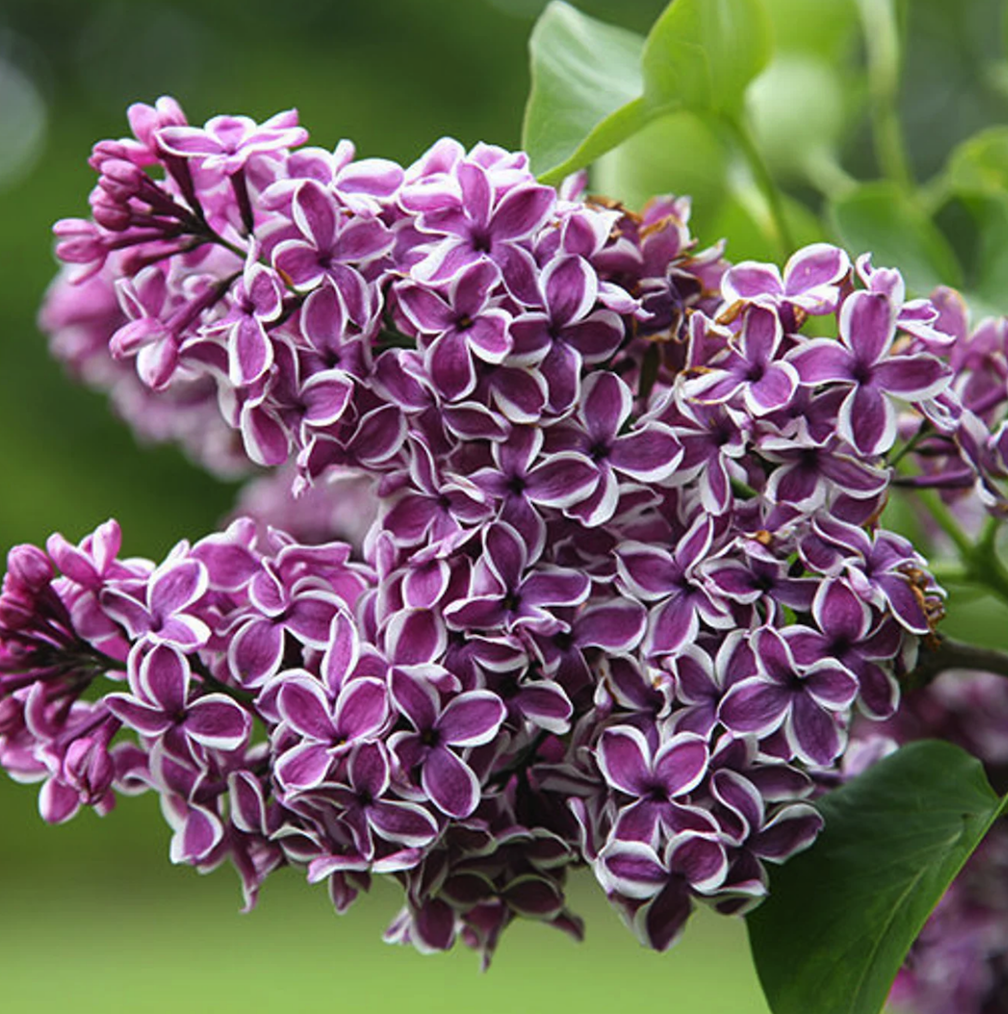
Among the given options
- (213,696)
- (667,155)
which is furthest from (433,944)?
(667,155)

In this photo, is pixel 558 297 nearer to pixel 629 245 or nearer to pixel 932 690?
pixel 629 245

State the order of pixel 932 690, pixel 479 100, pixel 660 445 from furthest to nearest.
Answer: pixel 479 100
pixel 932 690
pixel 660 445

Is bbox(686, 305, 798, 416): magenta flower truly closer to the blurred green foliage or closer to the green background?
the blurred green foliage

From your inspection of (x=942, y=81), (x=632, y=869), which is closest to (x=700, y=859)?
(x=632, y=869)

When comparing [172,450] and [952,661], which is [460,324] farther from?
[172,450]

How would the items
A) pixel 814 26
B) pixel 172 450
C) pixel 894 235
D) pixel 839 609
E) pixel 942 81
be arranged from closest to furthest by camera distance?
1. pixel 839 609
2. pixel 894 235
3. pixel 814 26
4. pixel 172 450
5. pixel 942 81

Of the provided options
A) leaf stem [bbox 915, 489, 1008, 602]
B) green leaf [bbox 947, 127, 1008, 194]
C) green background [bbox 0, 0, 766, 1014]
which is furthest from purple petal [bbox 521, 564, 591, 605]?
green background [bbox 0, 0, 766, 1014]
